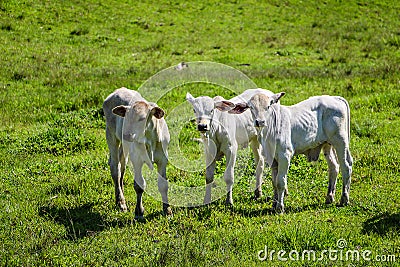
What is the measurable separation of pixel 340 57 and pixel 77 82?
1068cm

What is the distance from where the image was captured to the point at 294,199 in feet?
30.1

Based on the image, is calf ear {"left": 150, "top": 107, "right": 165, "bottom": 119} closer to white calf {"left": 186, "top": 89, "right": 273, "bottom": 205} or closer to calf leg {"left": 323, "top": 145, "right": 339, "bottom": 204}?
white calf {"left": 186, "top": 89, "right": 273, "bottom": 205}

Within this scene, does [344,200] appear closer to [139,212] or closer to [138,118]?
[139,212]

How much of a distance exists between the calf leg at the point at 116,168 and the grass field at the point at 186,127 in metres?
0.17

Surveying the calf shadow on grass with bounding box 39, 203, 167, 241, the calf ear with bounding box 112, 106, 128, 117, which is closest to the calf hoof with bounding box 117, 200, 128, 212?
the calf shadow on grass with bounding box 39, 203, 167, 241

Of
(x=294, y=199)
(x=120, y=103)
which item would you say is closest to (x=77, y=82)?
(x=120, y=103)

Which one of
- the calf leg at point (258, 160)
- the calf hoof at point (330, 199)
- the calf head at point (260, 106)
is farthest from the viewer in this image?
the calf leg at point (258, 160)

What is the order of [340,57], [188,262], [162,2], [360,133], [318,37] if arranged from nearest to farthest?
[188,262], [360,133], [340,57], [318,37], [162,2]

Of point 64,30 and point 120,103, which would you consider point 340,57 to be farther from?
point 120,103

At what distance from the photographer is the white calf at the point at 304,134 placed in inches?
330

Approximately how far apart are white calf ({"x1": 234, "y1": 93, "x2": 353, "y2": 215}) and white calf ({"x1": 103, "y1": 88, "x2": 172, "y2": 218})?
144 centimetres

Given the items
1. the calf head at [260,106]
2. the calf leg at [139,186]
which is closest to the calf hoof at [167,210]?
the calf leg at [139,186]

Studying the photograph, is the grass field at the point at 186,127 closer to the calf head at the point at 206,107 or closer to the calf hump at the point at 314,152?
the calf hump at the point at 314,152

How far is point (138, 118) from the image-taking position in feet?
25.6
